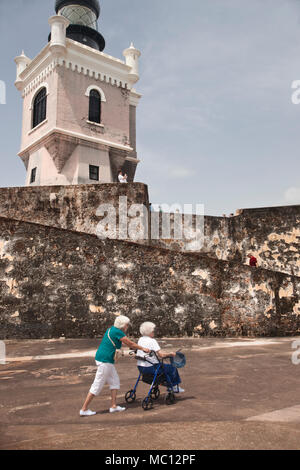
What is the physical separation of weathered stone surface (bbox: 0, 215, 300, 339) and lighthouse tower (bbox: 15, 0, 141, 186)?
13004 mm

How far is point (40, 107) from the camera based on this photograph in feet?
73.0

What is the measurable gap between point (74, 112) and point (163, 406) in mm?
19475

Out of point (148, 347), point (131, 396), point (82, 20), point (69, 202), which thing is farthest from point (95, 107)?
point (131, 396)

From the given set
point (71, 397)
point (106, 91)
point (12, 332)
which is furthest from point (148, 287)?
point (106, 91)

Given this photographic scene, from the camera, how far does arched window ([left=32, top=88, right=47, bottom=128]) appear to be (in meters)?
21.8

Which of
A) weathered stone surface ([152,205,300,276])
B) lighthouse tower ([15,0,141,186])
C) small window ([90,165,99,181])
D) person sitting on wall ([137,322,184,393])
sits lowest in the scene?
person sitting on wall ([137,322,184,393])

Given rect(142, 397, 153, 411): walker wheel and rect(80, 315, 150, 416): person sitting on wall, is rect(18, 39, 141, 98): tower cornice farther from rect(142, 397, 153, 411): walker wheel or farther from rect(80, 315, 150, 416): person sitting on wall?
rect(142, 397, 153, 411): walker wheel

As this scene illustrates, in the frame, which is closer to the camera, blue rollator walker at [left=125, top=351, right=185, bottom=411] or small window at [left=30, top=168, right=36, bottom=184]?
blue rollator walker at [left=125, top=351, right=185, bottom=411]

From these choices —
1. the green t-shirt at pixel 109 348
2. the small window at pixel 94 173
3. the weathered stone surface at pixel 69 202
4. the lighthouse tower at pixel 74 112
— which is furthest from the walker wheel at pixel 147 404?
the small window at pixel 94 173

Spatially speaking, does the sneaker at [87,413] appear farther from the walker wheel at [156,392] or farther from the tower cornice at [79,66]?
the tower cornice at [79,66]

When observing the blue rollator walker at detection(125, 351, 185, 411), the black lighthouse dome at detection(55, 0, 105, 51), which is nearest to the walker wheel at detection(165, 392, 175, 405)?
the blue rollator walker at detection(125, 351, 185, 411)

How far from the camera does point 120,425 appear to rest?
3270mm

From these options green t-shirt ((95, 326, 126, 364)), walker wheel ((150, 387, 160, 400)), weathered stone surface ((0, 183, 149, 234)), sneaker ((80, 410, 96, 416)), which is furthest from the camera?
weathered stone surface ((0, 183, 149, 234))

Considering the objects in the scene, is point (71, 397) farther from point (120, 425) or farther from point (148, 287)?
point (148, 287)
